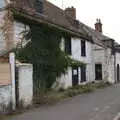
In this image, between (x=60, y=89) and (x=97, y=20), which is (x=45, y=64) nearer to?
(x=60, y=89)

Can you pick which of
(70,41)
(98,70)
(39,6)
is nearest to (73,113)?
(39,6)

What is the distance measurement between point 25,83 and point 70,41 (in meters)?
11.6

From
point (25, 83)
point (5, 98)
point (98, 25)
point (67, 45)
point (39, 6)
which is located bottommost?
point (5, 98)

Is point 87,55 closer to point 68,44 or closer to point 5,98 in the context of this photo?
point 68,44

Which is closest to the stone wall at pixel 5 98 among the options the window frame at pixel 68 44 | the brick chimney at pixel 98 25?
the window frame at pixel 68 44

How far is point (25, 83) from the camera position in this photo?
14.8 meters

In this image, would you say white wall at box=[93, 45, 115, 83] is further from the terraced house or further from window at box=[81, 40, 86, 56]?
window at box=[81, 40, 86, 56]

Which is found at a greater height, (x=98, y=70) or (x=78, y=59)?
(x=78, y=59)

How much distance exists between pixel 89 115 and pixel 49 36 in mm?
9494

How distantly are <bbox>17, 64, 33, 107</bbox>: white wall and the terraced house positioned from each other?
1803mm

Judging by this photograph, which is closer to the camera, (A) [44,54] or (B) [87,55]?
(A) [44,54]

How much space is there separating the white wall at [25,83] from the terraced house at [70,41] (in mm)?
1803

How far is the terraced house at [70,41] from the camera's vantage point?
59.2 ft

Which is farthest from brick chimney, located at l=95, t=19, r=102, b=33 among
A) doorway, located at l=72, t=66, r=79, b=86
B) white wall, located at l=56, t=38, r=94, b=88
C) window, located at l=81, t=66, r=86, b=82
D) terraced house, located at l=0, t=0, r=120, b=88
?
doorway, located at l=72, t=66, r=79, b=86
